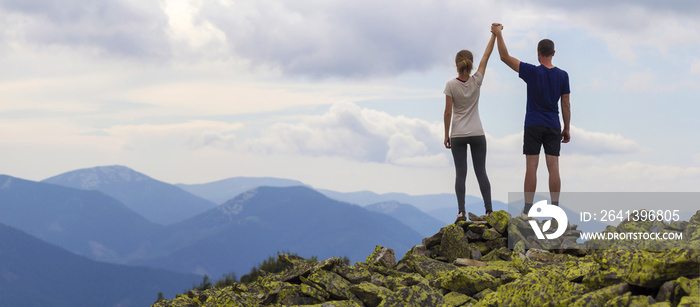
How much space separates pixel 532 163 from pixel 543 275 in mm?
4808

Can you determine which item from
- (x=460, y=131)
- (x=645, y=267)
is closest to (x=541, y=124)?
(x=460, y=131)

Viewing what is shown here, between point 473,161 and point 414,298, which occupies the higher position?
point 473,161

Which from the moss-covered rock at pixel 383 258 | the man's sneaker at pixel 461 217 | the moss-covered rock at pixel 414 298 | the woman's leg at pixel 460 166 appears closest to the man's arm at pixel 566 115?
the woman's leg at pixel 460 166

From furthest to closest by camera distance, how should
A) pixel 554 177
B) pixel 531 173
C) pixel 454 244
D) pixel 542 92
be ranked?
pixel 554 177 < pixel 531 173 < pixel 542 92 < pixel 454 244

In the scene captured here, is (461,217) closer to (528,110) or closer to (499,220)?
(499,220)

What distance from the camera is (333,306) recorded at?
974 centimetres

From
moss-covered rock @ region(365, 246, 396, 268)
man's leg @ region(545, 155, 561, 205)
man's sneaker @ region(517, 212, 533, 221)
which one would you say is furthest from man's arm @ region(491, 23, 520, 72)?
moss-covered rock @ region(365, 246, 396, 268)

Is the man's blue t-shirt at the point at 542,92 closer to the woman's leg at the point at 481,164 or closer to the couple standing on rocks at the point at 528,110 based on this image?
the couple standing on rocks at the point at 528,110

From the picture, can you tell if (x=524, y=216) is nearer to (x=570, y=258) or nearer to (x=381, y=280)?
(x=570, y=258)

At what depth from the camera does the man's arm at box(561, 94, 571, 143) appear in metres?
13.8

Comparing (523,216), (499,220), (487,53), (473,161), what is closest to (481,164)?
(473,161)

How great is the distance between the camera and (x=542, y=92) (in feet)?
43.9

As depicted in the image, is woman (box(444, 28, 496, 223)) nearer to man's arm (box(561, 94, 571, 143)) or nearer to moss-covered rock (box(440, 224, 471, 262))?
moss-covered rock (box(440, 224, 471, 262))

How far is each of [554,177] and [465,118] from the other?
8.23ft
